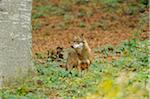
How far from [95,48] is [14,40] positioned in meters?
4.76

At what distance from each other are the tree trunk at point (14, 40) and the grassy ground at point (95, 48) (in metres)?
0.24

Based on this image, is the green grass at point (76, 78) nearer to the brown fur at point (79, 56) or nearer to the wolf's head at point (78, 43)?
the brown fur at point (79, 56)

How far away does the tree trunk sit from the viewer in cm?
947

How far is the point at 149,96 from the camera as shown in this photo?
412cm

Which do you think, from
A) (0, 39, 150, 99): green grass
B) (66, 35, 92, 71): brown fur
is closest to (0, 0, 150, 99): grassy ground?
(0, 39, 150, 99): green grass

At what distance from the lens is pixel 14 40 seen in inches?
380

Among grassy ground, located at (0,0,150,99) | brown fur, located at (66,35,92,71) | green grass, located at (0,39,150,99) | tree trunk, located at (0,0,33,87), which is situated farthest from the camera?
brown fur, located at (66,35,92,71)

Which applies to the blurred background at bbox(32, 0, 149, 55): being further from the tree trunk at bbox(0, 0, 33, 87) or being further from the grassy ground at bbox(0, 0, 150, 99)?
the tree trunk at bbox(0, 0, 33, 87)

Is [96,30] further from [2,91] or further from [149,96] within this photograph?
[149,96]

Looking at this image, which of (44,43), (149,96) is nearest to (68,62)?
(44,43)

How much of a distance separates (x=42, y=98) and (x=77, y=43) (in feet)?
8.66

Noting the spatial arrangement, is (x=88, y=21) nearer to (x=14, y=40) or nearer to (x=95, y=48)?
(x=95, y=48)

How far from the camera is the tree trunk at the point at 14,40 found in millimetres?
9469

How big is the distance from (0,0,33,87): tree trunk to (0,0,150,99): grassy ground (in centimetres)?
24
